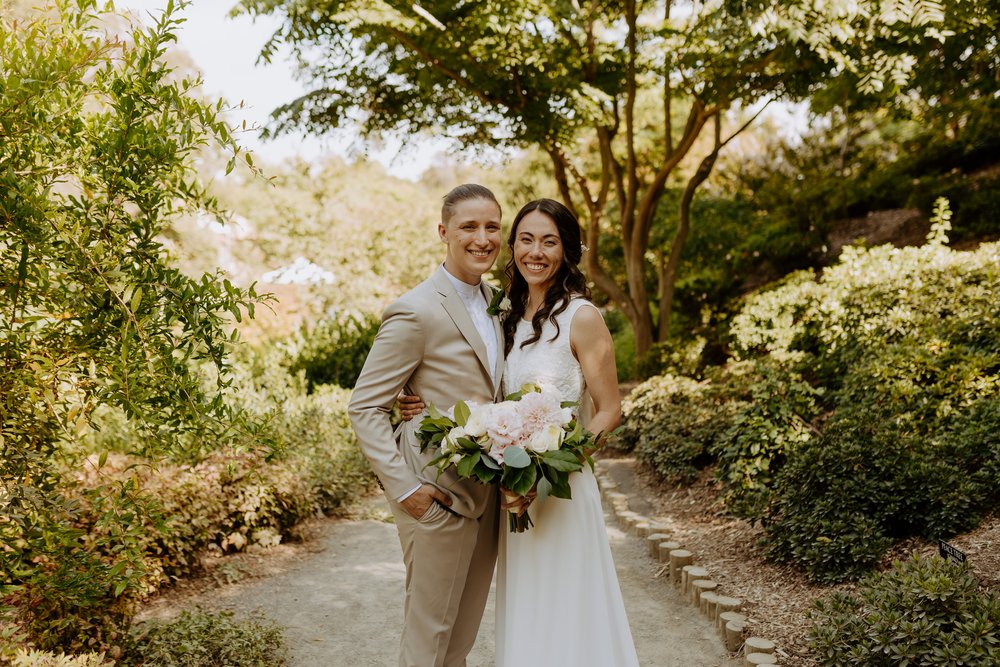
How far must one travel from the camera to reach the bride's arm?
2977mm

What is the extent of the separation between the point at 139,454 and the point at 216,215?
1.04 m

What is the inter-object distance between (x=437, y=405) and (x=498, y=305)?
51cm

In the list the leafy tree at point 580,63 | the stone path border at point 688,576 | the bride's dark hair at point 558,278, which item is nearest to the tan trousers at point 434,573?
the bride's dark hair at point 558,278

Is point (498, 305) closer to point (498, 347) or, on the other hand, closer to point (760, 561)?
point (498, 347)

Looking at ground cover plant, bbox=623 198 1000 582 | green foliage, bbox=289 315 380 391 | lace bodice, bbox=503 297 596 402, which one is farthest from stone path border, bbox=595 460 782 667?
green foliage, bbox=289 315 380 391

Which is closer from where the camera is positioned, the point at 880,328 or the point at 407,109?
the point at 880,328

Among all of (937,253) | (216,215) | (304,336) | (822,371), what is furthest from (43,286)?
(304,336)

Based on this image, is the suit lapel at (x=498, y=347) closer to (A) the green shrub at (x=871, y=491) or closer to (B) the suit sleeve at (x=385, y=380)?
(B) the suit sleeve at (x=385, y=380)

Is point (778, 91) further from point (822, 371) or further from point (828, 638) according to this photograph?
point (828, 638)

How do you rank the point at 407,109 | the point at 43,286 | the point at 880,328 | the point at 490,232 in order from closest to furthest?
the point at 43,286, the point at 490,232, the point at 880,328, the point at 407,109

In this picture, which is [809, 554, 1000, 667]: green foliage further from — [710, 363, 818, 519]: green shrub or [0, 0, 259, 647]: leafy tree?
[0, 0, 259, 647]: leafy tree

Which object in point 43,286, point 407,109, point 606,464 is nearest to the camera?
point 43,286

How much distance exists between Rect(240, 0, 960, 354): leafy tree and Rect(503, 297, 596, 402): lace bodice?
Result: 4.83 metres

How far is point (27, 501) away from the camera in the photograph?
2.77m
